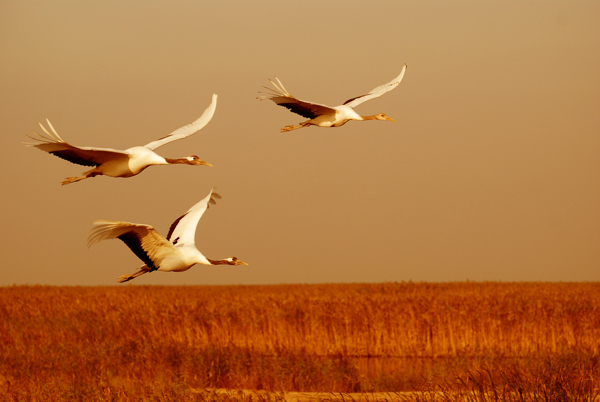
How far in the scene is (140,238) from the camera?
5.83 m

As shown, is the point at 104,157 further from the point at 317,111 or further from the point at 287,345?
the point at 287,345

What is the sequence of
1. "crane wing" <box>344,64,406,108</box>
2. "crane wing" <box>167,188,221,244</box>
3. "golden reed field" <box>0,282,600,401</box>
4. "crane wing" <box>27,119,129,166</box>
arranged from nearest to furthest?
"crane wing" <box>27,119,129,166</box>, "crane wing" <box>167,188,221,244</box>, "crane wing" <box>344,64,406,108</box>, "golden reed field" <box>0,282,600,401</box>

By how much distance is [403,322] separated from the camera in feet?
48.2

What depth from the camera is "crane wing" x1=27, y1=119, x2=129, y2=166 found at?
5.22 metres

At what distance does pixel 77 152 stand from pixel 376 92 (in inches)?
207

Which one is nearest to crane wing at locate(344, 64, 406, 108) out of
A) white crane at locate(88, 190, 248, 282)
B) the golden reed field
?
white crane at locate(88, 190, 248, 282)

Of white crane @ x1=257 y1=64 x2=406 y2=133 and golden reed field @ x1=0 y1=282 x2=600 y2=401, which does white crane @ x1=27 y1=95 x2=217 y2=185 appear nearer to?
white crane @ x1=257 y1=64 x2=406 y2=133

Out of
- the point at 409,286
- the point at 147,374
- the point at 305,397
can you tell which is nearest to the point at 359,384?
the point at 305,397

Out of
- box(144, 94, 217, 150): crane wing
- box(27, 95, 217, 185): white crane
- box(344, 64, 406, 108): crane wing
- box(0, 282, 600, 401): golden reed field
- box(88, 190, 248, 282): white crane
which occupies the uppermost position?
box(344, 64, 406, 108): crane wing

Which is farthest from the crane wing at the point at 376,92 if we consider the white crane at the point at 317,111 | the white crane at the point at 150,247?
the white crane at the point at 150,247

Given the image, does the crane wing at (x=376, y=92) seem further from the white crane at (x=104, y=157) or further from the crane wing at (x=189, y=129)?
the white crane at (x=104, y=157)

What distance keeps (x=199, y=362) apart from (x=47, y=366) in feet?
8.73

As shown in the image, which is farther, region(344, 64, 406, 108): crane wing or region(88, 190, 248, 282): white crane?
region(344, 64, 406, 108): crane wing

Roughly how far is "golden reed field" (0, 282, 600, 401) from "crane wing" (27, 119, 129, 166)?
10.7 feet
